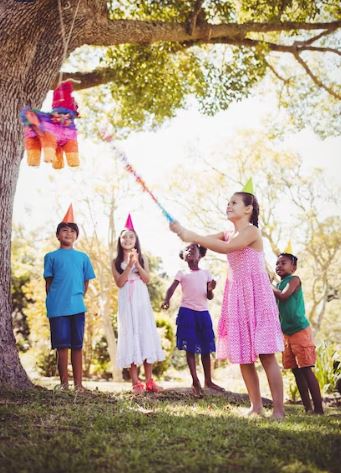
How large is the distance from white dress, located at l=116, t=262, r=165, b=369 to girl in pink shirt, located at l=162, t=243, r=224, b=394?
0.25 meters

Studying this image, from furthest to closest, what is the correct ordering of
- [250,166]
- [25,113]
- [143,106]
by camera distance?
[250,166] < [143,106] < [25,113]

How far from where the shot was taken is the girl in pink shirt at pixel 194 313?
489cm

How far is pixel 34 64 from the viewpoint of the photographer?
4406mm

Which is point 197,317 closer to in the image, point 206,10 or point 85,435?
point 85,435

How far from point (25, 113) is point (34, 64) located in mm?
911

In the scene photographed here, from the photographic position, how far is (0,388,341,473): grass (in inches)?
81.5

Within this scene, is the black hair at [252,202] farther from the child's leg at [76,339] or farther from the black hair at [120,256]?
the child's leg at [76,339]

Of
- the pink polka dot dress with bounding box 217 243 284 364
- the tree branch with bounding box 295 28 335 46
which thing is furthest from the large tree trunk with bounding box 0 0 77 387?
the tree branch with bounding box 295 28 335 46

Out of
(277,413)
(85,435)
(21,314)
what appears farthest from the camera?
(21,314)

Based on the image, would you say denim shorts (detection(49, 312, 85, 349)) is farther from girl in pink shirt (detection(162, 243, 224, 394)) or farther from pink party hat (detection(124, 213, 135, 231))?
pink party hat (detection(124, 213, 135, 231))

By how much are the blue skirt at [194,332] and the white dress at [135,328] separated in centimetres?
26

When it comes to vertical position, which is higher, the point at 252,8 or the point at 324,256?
the point at 252,8

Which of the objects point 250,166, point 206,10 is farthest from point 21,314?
point 206,10

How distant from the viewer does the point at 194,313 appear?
4.99m
